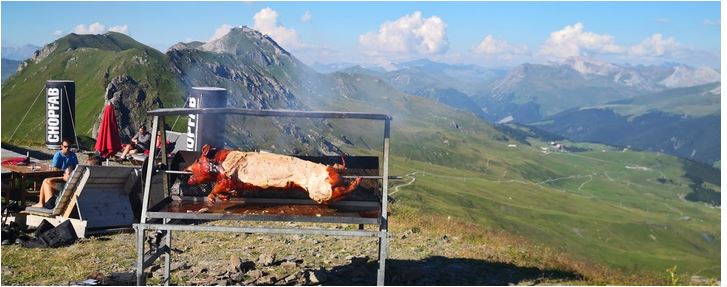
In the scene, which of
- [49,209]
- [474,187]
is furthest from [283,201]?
[474,187]

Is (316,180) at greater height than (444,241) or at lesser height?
greater

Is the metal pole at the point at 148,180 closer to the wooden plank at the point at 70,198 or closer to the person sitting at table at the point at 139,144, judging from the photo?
the wooden plank at the point at 70,198

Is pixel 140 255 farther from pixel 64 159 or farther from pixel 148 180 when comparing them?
pixel 64 159

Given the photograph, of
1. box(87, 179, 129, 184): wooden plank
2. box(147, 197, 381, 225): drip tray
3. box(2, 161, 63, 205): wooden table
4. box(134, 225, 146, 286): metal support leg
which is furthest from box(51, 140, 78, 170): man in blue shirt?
box(134, 225, 146, 286): metal support leg

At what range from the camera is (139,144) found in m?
21.5

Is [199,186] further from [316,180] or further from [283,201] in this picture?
[316,180]

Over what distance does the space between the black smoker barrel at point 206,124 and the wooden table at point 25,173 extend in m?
3.54

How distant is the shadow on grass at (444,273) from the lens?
39.0ft

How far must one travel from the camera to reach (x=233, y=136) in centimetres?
18000

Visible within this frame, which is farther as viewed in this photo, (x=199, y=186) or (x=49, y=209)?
(x=49, y=209)

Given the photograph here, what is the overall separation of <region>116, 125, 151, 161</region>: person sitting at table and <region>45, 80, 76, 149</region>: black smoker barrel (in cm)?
822

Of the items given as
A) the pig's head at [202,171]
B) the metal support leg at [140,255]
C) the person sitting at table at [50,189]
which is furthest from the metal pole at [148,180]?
the person sitting at table at [50,189]

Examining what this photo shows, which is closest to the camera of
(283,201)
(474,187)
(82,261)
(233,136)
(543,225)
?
(283,201)

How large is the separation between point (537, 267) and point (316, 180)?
17.5 feet
